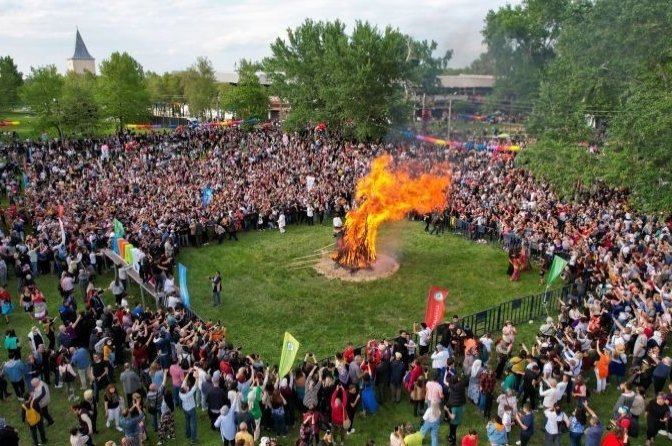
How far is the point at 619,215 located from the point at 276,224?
15.9 m

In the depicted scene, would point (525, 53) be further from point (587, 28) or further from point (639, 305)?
point (639, 305)

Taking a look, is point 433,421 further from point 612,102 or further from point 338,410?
point 612,102

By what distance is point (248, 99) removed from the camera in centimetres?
5672

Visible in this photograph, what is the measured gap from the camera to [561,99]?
28094mm

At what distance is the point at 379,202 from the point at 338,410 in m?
10.6

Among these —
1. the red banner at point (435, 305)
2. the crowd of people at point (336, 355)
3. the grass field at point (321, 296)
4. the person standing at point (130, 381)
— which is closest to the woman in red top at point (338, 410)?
the crowd of people at point (336, 355)

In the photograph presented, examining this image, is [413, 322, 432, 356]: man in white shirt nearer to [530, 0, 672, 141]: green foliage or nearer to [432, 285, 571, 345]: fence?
[432, 285, 571, 345]: fence

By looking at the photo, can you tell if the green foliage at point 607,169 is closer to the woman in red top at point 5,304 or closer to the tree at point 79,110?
the woman in red top at point 5,304

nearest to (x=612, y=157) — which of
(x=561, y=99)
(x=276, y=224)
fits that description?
(x=561, y=99)

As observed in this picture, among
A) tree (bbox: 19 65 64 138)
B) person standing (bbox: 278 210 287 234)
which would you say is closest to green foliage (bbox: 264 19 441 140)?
person standing (bbox: 278 210 287 234)

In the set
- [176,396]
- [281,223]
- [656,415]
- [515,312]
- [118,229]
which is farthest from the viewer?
[281,223]

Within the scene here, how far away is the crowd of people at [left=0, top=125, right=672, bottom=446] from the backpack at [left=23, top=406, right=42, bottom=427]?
0.02 meters

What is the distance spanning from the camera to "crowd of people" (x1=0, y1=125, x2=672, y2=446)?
11117 millimetres

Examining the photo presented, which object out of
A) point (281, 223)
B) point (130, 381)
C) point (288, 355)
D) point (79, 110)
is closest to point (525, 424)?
point (288, 355)
